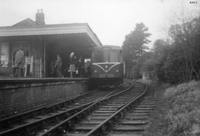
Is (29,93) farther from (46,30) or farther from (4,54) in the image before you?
(4,54)

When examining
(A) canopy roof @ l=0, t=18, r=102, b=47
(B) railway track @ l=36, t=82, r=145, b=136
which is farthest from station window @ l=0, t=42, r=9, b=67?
(B) railway track @ l=36, t=82, r=145, b=136

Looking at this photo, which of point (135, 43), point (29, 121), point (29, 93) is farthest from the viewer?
point (135, 43)

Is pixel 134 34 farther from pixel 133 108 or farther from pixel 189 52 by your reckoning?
pixel 133 108

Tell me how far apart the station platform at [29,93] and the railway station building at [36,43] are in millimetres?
5113

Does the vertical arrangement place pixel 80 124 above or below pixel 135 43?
below

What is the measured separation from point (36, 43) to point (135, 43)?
47061 mm

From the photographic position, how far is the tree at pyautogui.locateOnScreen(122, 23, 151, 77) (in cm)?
6712

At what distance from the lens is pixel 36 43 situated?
23578 mm

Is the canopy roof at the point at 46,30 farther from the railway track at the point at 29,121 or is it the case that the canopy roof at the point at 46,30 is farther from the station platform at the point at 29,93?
the railway track at the point at 29,121

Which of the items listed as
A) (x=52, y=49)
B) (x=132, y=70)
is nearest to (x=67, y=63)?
(x=52, y=49)

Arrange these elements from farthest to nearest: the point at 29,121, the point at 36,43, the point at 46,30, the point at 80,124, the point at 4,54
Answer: the point at 4,54, the point at 36,43, the point at 46,30, the point at 29,121, the point at 80,124

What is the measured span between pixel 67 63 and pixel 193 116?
21.5 m

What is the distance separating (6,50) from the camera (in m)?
24.0

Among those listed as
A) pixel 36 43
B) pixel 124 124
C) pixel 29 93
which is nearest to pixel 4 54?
pixel 36 43
